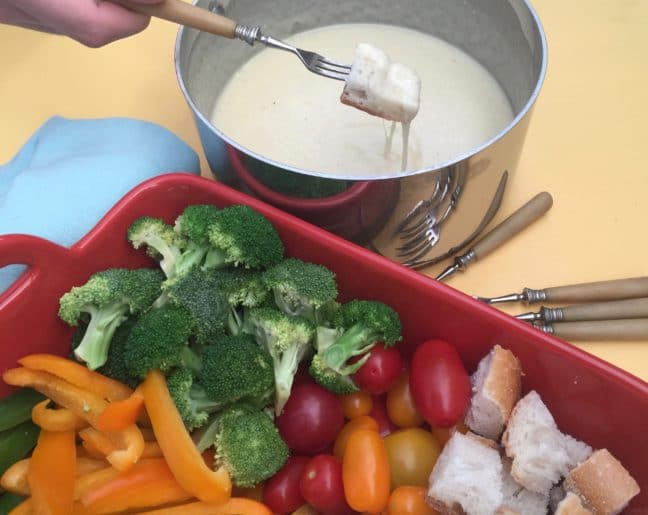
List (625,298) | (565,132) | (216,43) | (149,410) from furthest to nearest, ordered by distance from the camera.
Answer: (565,132) → (216,43) → (625,298) → (149,410)

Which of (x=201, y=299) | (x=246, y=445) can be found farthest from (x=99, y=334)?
(x=246, y=445)

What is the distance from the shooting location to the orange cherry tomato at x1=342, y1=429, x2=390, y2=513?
79 cm

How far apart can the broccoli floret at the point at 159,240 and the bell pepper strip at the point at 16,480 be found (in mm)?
305

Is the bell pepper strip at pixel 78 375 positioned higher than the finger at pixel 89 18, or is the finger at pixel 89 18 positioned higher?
the finger at pixel 89 18

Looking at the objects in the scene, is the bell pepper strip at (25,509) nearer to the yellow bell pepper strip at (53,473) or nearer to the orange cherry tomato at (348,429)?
the yellow bell pepper strip at (53,473)

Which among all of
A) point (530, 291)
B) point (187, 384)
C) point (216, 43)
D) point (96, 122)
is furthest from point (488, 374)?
point (96, 122)

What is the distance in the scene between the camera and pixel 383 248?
976 millimetres

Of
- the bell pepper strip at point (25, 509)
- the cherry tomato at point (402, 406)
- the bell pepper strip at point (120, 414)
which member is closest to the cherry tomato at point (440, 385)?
the cherry tomato at point (402, 406)

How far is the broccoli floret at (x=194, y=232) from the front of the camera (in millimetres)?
878

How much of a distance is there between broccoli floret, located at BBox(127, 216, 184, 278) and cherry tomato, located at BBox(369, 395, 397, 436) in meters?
0.35

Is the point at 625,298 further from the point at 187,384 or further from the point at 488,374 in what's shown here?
the point at 187,384

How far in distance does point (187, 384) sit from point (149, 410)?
6 centimetres

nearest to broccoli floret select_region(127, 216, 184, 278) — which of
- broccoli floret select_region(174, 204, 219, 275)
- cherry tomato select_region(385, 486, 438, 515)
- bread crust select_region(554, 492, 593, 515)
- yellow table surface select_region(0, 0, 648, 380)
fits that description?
broccoli floret select_region(174, 204, 219, 275)

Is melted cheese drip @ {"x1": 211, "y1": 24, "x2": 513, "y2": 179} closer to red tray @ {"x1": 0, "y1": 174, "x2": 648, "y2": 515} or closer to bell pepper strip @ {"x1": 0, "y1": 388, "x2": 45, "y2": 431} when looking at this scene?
red tray @ {"x1": 0, "y1": 174, "x2": 648, "y2": 515}
